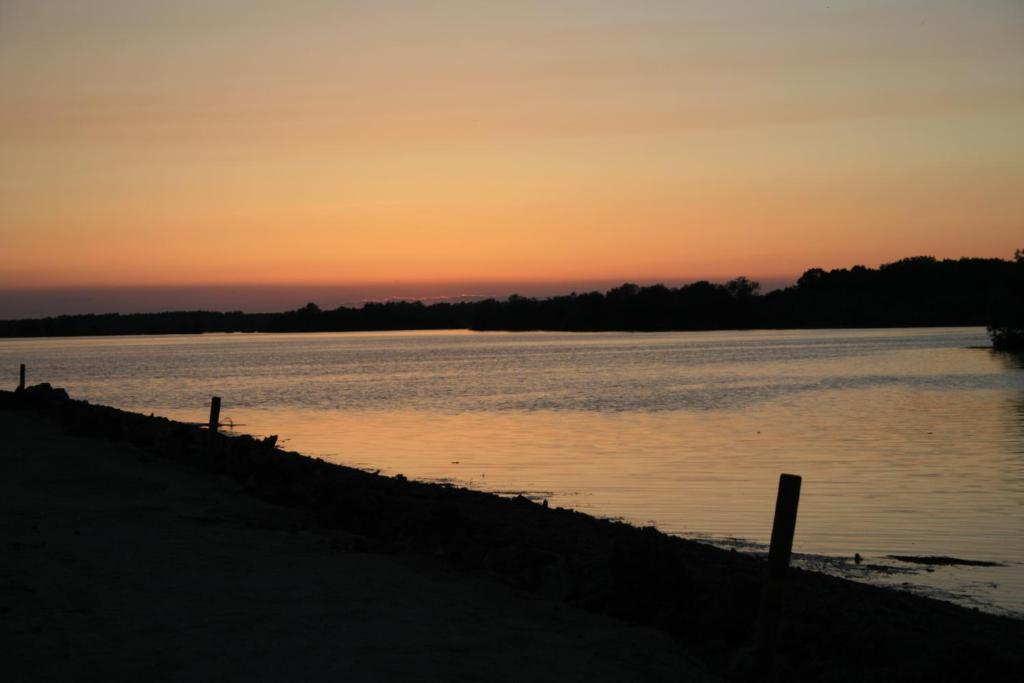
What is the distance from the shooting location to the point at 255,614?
9.22 metres

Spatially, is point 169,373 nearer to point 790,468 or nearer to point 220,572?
point 790,468

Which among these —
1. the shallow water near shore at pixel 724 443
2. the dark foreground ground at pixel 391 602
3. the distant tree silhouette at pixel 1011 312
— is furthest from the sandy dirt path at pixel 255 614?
the distant tree silhouette at pixel 1011 312

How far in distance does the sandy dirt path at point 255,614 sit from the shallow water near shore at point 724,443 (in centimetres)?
593

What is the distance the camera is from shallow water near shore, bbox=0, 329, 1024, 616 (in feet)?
57.3

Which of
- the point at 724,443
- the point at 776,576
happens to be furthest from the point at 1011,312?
the point at 776,576

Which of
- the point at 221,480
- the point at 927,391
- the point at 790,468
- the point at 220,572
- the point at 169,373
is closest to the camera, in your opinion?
the point at 220,572

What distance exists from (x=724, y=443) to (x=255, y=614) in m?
24.7

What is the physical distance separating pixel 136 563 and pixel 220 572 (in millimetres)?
885

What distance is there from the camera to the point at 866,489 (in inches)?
890

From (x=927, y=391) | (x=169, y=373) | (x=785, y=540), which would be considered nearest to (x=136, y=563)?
(x=785, y=540)

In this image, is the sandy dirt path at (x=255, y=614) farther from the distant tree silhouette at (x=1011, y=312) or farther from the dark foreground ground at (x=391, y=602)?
the distant tree silhouette at (x=1011, y=312)

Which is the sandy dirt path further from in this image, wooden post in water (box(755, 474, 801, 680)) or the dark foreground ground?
wooden post in water (box(755, 474, 801, 680))

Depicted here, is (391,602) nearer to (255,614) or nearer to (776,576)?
(255,614)

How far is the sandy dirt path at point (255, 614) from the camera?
26.3 feet
